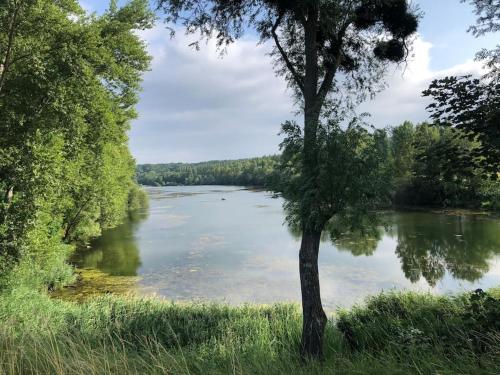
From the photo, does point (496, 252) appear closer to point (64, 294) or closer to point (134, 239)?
point (64, 294)

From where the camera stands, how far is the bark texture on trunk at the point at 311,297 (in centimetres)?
588

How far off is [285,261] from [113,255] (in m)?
11.2

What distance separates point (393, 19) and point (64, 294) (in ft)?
52.0

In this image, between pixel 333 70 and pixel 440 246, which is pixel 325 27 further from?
pixel 440 246

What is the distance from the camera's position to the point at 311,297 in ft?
19.6

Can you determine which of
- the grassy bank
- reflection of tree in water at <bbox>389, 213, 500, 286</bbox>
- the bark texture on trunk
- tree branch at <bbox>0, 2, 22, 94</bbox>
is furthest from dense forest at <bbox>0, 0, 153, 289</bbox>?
reflection of tree in water at <bbox>389, 213, 500, 286</bbox>

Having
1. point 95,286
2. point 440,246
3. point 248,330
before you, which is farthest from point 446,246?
point 95,286

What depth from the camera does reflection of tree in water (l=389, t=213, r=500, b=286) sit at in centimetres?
1836

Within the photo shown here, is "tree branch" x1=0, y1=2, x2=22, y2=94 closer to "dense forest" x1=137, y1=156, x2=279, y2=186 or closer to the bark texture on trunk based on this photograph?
the bark texture on trunk

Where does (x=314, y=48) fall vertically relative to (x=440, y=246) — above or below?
above

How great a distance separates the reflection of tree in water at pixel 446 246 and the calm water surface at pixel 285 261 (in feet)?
0.15

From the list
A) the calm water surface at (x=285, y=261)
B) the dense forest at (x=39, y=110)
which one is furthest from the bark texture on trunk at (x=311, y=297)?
the dense forest at (x=39, y=110)

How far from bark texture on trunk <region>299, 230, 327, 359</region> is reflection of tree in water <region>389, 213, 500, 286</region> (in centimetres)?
1259

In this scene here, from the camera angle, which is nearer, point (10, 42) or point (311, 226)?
point (311, 226)
